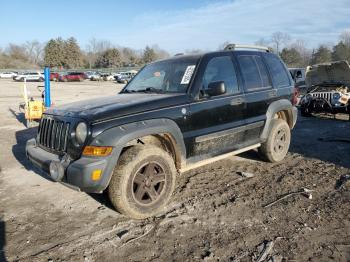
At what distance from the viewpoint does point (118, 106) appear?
14.1 ft

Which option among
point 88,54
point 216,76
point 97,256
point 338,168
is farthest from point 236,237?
point 88,54

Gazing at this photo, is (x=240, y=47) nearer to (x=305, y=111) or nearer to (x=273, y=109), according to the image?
(x=273, y=109)

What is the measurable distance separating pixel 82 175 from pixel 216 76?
7.89ft

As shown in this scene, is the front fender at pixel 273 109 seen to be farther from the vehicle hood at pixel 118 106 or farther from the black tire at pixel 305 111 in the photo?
the black tire at pixel 305 111

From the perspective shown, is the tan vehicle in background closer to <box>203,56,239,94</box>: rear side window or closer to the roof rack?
the roof rack

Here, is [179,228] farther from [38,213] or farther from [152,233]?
[38,213]

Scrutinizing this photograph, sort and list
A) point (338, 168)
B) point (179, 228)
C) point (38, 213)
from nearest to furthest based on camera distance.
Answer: point (179, 228) < point (38, 213) < point (338, 168)

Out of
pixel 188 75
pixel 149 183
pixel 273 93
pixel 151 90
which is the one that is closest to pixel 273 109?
pixel 273 93

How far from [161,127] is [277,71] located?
2997 millimetres

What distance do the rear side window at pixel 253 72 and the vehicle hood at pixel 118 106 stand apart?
53.8 inches

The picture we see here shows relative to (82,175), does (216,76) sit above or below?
above

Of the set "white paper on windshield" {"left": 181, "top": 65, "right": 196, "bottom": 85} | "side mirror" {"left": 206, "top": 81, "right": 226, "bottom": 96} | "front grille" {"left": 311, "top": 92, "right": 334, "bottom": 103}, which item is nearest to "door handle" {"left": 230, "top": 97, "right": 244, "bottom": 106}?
"side mirror" {"left": 206, "top": 81, "right": 226, "bottom": 96}

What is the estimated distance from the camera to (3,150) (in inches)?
317

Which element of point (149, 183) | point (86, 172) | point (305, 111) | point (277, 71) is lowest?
point (149, 183)
